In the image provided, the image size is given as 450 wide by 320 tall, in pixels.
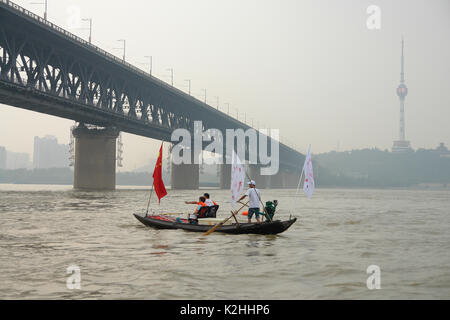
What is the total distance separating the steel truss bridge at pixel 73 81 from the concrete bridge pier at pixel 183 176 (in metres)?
17.0

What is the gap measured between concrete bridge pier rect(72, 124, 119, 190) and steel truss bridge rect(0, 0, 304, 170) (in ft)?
7.44

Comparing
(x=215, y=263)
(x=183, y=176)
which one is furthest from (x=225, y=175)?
(x=215, y=263)

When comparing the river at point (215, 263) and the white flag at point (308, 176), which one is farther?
the white flag at point (308, 176)

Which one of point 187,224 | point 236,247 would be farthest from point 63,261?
point 187,224

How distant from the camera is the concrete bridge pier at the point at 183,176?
116 meters

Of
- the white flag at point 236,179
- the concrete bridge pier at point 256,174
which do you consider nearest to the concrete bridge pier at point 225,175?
the concrete bridge pier at point 256,174

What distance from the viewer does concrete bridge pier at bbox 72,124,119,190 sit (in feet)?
256

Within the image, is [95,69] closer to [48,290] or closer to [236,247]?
[236,247]

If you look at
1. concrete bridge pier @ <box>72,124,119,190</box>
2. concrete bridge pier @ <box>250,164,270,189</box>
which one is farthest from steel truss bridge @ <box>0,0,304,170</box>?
concrete bridge pier @ <box>250,164,270,189</box>

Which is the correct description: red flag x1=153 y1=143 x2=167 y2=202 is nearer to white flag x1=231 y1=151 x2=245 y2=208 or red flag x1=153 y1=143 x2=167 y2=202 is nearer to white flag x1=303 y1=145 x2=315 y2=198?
white flag x1=231 y1=151 x2=245 y2=208

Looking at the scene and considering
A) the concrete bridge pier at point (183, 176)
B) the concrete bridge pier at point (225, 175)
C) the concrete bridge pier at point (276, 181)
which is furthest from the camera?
the concrete bridge pier at point (276, 181)

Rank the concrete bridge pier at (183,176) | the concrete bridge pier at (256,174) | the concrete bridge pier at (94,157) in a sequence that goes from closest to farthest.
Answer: the concrete bridge pier at (94,157), the concrete bridge pier at (183,176), the concrete bridge pier at (256,174)

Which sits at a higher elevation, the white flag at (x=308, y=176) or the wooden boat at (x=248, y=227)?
the white flag at (x=308, y=176)

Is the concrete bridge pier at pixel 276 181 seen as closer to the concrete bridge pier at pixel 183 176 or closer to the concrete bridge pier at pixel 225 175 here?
the concrete bridge pier at pixel 225 175
